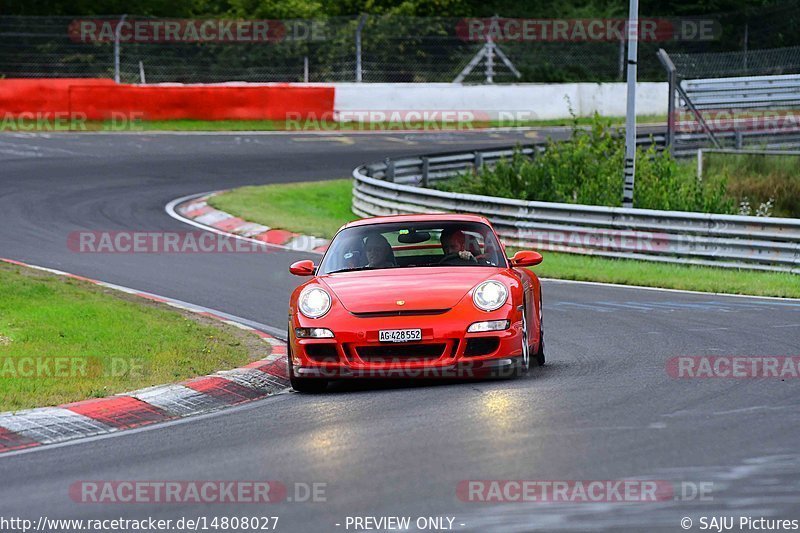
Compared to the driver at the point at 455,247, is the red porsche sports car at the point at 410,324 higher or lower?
lower

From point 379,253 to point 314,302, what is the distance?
1023 millimetres

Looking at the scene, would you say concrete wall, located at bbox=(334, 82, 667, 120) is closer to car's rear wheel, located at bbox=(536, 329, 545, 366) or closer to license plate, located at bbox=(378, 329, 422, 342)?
car's rear wheel, located at bbox=(536, 329, 545, 366)

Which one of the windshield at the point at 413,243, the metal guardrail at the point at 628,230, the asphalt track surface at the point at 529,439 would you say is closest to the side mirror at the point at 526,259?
the windshield at the point at 413,243

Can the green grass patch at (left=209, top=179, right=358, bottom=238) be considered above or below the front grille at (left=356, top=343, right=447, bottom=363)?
below

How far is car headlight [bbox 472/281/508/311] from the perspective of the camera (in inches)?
382

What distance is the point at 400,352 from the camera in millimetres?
9516

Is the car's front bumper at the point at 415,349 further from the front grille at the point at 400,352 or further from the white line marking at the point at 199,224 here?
the white line marking at the point at 199,224

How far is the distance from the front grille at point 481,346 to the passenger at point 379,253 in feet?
4.53

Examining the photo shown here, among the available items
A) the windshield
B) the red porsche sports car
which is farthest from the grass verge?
the red porsche sports car

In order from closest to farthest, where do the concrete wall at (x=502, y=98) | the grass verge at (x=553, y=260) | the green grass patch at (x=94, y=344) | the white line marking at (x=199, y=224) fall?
the green grass patch at (x=94, y=344), the grass verge at (x=553, y=260), the white line marking at (x=199, y=224), the concrete wall at (x=502, y=98)

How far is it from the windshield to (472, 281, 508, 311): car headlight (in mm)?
794

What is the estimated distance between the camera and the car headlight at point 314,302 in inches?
387

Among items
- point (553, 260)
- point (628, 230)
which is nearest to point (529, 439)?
point (553, 260)

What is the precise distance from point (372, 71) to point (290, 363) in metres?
30.2
